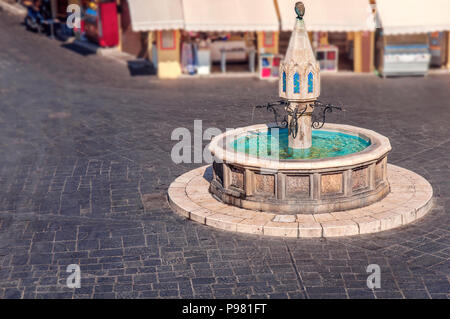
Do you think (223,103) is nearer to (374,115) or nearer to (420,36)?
(374,115)

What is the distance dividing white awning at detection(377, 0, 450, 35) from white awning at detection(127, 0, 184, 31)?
19.3ft

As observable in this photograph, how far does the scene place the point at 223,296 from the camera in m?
8.87

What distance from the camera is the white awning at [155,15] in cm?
2190

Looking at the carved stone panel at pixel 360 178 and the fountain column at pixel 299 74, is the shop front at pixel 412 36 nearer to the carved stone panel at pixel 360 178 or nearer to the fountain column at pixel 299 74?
the fountain column at pixel 299 74

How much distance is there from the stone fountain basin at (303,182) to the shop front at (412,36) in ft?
35.4

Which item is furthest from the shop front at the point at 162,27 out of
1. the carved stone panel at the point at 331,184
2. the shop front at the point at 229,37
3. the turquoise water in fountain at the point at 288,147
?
the carved stone panel at the point at 331,184

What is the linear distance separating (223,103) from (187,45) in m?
4.43

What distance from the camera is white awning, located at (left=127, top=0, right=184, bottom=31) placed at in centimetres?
2190

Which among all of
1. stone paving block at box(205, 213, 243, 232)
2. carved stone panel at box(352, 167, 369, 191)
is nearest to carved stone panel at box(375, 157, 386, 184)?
carved stone panel at box(352, 167, 369, 191)

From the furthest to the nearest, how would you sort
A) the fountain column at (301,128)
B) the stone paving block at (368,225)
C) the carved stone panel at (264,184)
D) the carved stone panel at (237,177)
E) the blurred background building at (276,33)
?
the blurred background building at (276,33)
the fountain column at (301,128)
the carved stone panel at (237,177)
the carved stone panel at (264,184)
the stone paving block at (368,225)

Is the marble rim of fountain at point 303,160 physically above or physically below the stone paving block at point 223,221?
above

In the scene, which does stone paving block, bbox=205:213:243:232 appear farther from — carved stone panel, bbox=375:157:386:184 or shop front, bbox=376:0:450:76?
shop front, bbox=376:0:450:76

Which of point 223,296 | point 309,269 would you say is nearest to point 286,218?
point 309,269

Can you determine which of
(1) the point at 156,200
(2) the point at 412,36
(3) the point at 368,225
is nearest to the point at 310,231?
(3) the point at 368,225
